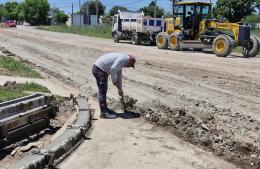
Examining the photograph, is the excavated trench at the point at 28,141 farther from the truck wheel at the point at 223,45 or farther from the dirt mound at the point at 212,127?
the truck wheel at the point at 223,45

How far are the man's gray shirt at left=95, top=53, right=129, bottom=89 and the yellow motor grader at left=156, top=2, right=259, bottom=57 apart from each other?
49.4 feet

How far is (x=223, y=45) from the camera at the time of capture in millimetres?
24406

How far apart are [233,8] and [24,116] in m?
57.0

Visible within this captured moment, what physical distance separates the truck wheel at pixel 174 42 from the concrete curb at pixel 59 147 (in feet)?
63.0

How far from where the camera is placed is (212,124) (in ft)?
29.5

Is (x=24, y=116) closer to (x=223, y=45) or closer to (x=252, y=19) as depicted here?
(x=223, y=45)

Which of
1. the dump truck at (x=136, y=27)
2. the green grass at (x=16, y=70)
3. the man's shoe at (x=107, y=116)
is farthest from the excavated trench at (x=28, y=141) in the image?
the dump truck at (x=136, y=27)

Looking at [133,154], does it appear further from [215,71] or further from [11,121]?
[215,71]

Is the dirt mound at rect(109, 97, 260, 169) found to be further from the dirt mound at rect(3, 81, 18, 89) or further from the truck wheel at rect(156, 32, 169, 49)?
the truck wheel at rect(156, 32, 169, 49)

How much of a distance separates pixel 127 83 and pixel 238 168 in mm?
7763

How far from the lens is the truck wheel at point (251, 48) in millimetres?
24812

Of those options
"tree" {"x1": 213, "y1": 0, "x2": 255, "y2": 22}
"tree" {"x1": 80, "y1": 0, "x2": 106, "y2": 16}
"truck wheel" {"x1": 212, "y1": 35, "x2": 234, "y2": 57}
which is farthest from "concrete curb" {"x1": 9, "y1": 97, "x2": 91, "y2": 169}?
"tree" {"x1": 80, "y1": 0, "x2": 106, "y2": 16}

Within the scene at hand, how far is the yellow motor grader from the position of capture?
24.6 meters

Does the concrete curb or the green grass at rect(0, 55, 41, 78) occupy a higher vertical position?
the green grass at rect(0, 55, 41, 78)
